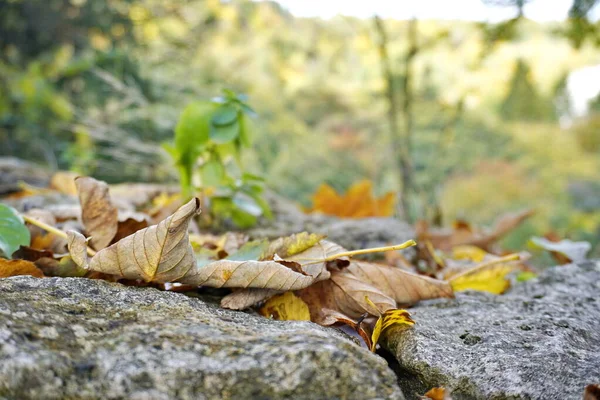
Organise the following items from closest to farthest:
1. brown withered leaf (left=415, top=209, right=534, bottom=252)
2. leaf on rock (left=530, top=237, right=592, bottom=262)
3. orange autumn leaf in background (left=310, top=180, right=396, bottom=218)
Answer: leaf on rock (left=530, top=237, right=592, bottom=262), brown withered leaf (left=415, top=209, right=534, bottom=252), orange autumn leaf in background (left=310, top=180, right=396, bottom=218)

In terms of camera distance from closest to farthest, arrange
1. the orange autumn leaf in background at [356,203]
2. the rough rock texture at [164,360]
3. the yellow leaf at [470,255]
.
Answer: the rough rock texture at [164,360] < the yellow leaf at [470,255] < the orange autumn leaf in background at [356,203]

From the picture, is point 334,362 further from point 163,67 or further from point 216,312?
point 163,67

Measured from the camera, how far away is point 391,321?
28.8 inches

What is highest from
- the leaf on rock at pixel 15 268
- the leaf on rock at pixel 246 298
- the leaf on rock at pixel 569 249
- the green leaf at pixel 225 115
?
the green leaf at pixel 225 115

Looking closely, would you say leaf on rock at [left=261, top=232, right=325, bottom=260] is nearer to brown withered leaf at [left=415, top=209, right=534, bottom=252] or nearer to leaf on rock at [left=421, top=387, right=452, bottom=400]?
leaf on rock at [left=421, top=387, right=452, bottom=400]

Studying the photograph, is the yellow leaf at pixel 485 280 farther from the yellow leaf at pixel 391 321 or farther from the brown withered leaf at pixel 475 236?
the brown withered leaf at pixel 475 236

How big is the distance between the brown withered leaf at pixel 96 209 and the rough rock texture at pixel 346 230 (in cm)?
45

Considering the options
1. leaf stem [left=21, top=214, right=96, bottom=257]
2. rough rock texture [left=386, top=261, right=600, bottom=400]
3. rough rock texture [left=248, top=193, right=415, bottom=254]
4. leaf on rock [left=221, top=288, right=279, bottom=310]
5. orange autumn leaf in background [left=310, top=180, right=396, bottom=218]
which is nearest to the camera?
rough rock texture [left=386, top=261, right=600, bottom=400]

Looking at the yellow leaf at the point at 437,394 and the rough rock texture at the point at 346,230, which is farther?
the rough rock texture at the point at 346,230

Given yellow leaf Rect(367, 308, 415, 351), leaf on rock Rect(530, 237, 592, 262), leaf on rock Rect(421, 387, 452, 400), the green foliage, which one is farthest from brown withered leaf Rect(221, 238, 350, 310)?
the green foliage

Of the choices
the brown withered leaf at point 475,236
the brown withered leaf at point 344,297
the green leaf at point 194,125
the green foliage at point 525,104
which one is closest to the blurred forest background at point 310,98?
the green foliage at point 525,104

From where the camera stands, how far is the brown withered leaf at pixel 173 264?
67 centimetres

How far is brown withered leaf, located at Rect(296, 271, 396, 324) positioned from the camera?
30.5 inches

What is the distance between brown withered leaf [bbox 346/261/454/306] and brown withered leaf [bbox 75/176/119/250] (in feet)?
1.42
